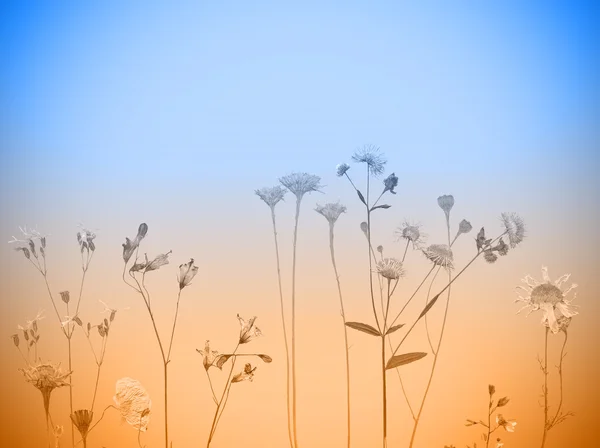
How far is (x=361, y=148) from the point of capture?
1.44 metres

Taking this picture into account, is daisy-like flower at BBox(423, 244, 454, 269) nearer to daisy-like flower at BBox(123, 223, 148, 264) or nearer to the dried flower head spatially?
the dried flower head

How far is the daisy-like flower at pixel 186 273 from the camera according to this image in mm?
1362

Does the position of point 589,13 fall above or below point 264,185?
above

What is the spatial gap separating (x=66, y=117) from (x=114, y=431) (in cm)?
87

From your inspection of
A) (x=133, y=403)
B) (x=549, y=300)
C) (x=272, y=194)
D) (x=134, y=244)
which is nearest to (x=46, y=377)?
(x=133, y=403)

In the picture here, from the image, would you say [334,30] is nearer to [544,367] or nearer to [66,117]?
[66,117]

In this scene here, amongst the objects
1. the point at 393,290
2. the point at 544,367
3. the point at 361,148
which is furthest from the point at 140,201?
the point at 544,367

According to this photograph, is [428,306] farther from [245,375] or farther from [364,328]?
[245,375]

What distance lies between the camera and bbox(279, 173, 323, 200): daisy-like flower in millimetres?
1373

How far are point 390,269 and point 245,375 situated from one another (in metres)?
0.44

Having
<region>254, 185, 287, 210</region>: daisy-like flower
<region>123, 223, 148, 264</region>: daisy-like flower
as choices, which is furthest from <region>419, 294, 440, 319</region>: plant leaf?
<region>123, 223, 148, 264</region>: daisy-like flower

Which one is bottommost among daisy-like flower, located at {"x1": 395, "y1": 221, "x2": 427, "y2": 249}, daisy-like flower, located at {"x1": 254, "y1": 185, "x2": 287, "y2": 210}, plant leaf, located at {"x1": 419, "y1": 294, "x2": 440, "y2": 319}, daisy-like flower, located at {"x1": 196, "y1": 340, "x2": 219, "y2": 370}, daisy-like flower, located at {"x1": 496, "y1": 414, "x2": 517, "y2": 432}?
daisy-like flower, located at {"x1": 496, "y1": 414, "x2": 517, "y2": 432}

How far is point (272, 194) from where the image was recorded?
4.58 feet

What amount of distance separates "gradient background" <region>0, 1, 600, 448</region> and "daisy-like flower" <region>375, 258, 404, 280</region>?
0.07 metres
